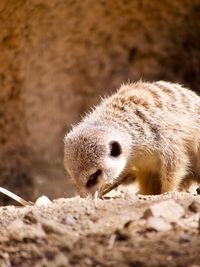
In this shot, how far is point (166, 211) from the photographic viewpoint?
7.86 feet

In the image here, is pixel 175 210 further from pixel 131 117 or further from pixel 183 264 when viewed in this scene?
pixel 131 117

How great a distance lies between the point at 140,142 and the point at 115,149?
214 millimetres

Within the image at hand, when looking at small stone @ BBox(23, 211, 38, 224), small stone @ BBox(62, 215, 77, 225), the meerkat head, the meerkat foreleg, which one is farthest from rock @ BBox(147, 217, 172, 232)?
the meerkat foreleg

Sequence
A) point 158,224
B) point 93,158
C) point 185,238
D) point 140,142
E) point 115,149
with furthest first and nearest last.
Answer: point 140,142 < point 115,149 < point 93,158 < point 158,224 < point 185,238

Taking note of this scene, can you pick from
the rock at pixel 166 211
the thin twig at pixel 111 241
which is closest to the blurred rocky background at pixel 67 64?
the rock at pixel 166 211

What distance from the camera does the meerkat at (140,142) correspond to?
3.57 metres

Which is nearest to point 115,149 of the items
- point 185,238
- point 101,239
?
point 101,239

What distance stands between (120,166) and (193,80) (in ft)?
7.49

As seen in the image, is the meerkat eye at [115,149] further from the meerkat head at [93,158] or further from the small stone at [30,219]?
the small stone at [30,219]

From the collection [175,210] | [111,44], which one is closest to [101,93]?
[111,44]

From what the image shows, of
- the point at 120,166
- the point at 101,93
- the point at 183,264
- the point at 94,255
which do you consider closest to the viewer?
the point at 183,264

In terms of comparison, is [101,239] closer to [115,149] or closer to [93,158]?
[93,158]

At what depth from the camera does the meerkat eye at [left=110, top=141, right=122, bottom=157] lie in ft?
12.1

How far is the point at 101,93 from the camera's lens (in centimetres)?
570
